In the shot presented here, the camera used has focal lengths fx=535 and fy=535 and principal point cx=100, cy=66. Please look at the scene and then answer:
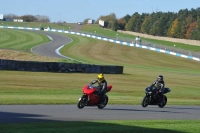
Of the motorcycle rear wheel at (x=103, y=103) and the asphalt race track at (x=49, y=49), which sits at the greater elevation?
the motorcycle rear wheel at (x=103, y=103)

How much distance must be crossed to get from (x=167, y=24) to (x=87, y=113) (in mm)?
141285

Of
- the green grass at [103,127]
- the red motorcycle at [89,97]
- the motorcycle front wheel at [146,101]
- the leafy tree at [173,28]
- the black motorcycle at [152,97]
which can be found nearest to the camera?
the green grass at [103,127]

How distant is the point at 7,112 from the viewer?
18375 mm

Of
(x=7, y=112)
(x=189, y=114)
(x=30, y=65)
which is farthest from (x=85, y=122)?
(x=30, y=65)

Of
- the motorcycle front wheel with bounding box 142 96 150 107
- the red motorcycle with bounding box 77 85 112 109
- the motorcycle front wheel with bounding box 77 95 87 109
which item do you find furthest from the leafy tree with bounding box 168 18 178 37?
the motorcycle front wheel with bounding box 77 95 87 109

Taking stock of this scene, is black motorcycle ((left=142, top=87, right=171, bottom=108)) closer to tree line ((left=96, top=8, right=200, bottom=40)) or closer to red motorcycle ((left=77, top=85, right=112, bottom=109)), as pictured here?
red motorcycle ((left=77, top=85, right=112, bottom=109))

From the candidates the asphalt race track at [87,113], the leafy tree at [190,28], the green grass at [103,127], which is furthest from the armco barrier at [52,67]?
the leafy tree at [190,28]

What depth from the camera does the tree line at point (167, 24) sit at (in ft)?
476

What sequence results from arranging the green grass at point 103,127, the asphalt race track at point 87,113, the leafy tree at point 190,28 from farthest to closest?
the leafy tree at point 190,28
the asphalt race track at point 87,113
the green grass at point 103,127

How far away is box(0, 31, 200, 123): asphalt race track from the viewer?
688 inches

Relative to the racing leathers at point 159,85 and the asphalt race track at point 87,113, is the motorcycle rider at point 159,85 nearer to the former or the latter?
the racing leathers at point 159,85

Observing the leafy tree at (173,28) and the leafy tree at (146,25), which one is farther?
the leafy tree at (146,25)

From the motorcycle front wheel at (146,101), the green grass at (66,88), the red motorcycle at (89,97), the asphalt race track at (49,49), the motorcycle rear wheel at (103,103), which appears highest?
the red motorcycle at (89,97)

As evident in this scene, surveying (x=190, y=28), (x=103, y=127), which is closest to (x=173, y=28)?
(x=190, y=28)
